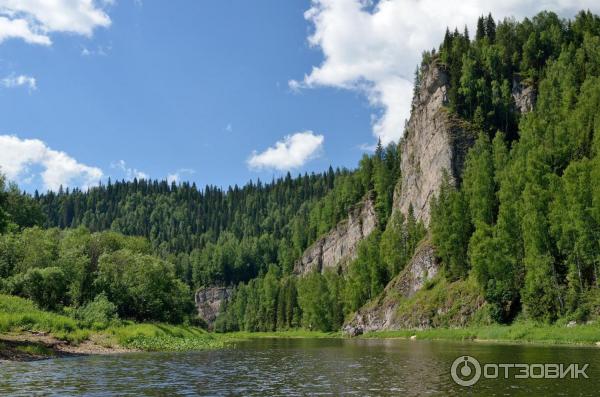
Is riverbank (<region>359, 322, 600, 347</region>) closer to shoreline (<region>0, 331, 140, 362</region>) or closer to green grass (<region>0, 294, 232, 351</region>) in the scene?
green grass (<region>0, 294, 232, 351</region>)

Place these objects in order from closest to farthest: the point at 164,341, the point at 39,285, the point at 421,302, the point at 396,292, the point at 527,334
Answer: the point at 164,341, the point at 527,334, the point at 39,285, the point at 421,302, the point at 396,292

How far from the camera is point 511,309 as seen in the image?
3310 inches

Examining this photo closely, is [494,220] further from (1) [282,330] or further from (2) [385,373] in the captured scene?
(1) [282,330]

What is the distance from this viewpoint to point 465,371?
33219 millimetres

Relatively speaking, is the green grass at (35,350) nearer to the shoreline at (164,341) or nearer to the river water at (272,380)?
the shoreline at (164,341)

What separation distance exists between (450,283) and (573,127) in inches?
1470

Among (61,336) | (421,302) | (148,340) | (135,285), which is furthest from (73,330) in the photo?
(421,302)

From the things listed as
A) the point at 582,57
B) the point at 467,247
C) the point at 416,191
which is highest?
the point at 582,57

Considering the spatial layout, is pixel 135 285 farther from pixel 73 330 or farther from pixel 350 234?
pixel 350 234

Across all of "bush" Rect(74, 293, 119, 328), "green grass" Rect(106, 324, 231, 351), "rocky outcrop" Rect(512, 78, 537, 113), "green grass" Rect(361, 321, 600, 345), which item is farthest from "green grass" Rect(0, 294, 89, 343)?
"rocky outcrop" Rect(512, 78, 537, 113)

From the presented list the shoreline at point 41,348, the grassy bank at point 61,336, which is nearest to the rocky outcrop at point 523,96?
the grassy bank at point 61,336

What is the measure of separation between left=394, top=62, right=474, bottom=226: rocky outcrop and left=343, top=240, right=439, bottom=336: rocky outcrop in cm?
1501

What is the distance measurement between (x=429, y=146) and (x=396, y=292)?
41.2 m

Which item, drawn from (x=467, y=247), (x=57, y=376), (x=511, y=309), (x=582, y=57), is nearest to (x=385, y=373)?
(x=57, y=376)
